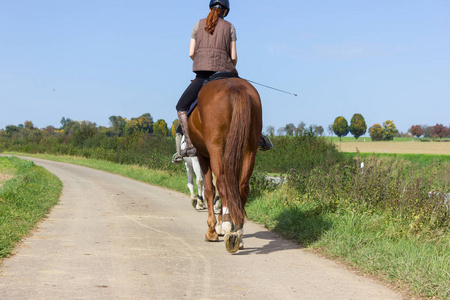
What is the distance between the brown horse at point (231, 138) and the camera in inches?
231

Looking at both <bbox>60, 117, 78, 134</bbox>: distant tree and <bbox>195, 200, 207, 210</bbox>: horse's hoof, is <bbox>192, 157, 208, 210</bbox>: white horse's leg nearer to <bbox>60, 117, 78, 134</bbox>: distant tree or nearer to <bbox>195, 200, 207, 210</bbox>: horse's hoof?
<bbox>195, 200, 207, 210</bbox>: horse's hoof

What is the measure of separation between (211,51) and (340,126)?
17679cm

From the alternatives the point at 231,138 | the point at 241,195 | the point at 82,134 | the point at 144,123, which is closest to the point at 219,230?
the point at 241,195

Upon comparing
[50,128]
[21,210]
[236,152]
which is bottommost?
[21,210]

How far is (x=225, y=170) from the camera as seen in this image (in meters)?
5.90

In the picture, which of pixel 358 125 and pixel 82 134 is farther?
pixel 358 125

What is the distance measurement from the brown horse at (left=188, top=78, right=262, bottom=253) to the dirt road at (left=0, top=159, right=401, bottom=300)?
595 millimetres

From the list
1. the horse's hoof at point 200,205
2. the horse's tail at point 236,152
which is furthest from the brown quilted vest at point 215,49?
the horse's hoof at point 200,205

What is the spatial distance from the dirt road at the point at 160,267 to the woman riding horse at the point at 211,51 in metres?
1.71

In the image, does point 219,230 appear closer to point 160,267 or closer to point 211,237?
point 211,237

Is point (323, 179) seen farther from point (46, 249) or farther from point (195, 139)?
point (46, 249)

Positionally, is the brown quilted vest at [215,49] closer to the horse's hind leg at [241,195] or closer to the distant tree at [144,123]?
the horse's hind leg at [241,195]

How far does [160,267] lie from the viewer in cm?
536

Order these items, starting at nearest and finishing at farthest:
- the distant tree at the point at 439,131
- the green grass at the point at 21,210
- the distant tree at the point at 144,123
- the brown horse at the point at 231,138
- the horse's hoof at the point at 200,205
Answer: the brown horse at the point at 231,138
the green grass at the point at 21,210
the horse's hoof at the point at 200,205
the distant tree at the point at 144,123
the distant tree at the point at 439,131
